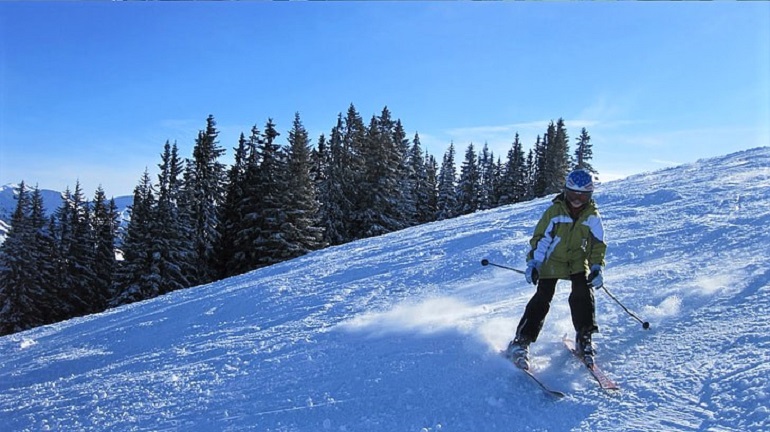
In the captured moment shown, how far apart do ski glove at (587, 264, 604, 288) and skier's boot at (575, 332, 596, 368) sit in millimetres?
481

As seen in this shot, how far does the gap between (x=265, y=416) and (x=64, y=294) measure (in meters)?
43.0

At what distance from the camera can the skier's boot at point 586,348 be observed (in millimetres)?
4816

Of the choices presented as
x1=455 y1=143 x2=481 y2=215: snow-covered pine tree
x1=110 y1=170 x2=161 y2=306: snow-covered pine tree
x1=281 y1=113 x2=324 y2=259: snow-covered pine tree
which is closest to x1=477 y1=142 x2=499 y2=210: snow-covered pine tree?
x1=455 y1=143 x2=481 y2=215: snow-covered pine tree

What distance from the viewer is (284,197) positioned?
113 feet

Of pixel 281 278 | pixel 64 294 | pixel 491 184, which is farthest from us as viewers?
pixel 491 184

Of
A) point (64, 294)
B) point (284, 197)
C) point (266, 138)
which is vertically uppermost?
point (266, 138)

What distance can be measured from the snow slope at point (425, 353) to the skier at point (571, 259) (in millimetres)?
318

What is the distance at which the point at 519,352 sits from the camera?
16.4ft

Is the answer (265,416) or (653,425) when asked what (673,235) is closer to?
(653,425)

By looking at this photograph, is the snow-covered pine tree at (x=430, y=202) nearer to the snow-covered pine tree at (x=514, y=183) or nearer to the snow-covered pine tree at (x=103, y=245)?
the snow-covered pine tree at (x=514, y=183)

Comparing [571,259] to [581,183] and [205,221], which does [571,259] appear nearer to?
[581,183]

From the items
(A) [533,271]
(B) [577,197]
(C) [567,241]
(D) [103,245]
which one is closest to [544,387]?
(A) [533,271]

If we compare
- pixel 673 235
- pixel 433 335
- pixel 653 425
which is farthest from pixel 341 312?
pixel 673 235

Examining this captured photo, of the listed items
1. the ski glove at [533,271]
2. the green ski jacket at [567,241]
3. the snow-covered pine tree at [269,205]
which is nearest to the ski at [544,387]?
the ski glove at [533,271]
